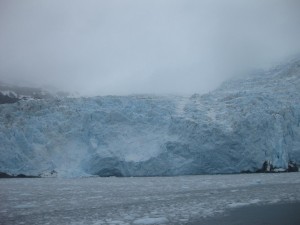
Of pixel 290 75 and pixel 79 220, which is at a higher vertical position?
pixel 290 75

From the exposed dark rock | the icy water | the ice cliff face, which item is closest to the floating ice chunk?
the icy water

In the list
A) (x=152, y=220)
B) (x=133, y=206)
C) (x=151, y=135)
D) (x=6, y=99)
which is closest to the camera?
(x=152, y=220)

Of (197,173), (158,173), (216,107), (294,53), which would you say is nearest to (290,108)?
(216,107)

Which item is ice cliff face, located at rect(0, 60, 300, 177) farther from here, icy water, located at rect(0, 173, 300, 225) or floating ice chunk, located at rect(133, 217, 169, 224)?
floating ice chunk, located at rect(133, 217, 169, 224)

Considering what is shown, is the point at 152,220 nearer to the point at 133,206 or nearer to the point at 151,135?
the point at 133,206

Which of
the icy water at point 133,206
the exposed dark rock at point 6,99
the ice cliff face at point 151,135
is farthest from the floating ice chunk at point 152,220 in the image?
the exposed dark rock at point 6,99

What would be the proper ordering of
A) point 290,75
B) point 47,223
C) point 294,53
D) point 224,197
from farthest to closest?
Answer: point 294,53, point 290,75, point 224,197, point 47,223

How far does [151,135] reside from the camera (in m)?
18.1

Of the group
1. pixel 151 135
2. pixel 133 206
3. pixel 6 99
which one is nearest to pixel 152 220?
pixel 133 206

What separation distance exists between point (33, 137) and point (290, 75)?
1409 cm

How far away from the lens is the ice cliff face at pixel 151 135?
16891mm

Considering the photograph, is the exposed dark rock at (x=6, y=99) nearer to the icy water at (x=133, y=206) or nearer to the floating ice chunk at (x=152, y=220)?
the icy water at (x=133, y=206)

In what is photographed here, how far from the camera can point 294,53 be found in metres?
25.5

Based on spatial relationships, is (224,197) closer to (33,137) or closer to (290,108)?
(290,108)
